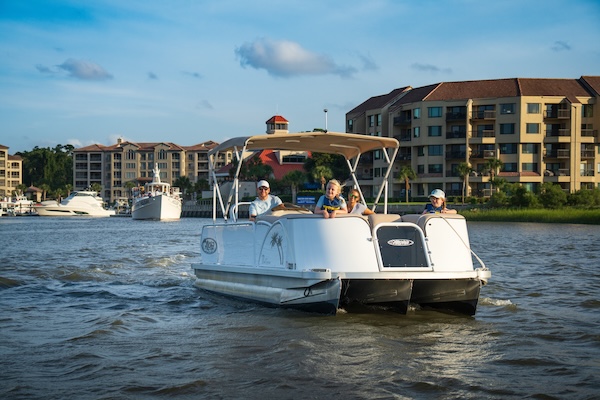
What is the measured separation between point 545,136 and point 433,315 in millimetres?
78477

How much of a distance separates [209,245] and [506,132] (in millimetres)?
75996

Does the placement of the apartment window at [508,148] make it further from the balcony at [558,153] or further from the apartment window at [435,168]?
the apartment window at [435,168]

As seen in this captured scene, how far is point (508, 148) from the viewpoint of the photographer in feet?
287

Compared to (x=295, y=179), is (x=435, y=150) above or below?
above

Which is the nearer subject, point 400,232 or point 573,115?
point 400,232


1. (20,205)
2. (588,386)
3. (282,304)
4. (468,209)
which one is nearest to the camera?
(588,386)

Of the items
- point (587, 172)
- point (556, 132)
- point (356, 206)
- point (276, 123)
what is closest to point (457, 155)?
point (556, 132)

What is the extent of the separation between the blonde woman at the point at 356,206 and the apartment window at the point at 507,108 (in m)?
75.8

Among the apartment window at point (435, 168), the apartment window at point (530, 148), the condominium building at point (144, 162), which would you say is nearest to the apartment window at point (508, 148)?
the apartment window at point (530, 148)

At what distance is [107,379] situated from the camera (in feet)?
29.0

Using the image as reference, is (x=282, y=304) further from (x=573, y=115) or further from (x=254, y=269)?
(x=573, y=115)

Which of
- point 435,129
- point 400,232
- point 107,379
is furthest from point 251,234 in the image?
point 435,129

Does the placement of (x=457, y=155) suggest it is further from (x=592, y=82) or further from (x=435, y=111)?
(x=592, y=82)

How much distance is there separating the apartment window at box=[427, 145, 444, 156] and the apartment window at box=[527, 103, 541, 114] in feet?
34.3
